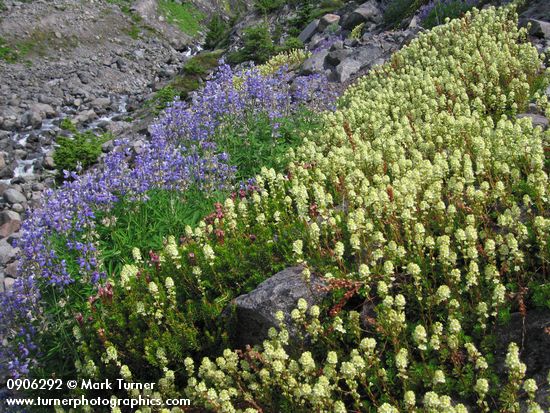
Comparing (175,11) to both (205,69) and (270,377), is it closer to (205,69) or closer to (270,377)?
(205,69)

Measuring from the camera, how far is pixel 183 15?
5209 centimetres

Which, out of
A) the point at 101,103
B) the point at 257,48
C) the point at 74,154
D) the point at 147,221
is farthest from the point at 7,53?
the point at 147,221

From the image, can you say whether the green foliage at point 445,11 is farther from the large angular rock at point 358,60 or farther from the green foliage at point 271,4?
the green foliage at point 271,4

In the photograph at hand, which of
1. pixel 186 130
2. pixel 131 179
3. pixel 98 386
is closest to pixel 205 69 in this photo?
pixel 186 130

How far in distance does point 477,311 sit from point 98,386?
4.26m

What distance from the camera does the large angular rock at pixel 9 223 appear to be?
14.0m

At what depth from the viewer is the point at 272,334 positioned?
187 inches

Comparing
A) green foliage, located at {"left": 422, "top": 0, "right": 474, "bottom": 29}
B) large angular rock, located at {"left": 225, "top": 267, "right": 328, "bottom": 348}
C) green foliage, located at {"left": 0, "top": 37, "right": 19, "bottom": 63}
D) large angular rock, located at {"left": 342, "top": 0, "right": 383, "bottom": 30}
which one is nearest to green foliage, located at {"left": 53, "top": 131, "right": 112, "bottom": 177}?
green foliage, located at {"left": 422, "top": 0, "right": 474, "bottom": 29}

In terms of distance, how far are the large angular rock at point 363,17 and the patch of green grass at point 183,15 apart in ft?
93.0

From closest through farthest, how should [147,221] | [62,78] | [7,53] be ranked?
1. [147,221]
2. [62,78]
3. [7,53]

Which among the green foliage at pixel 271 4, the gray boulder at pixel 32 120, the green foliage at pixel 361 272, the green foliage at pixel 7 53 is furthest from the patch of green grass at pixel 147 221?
the green foliage at pixel 271 4

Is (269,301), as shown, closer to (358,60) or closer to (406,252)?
(406,252)

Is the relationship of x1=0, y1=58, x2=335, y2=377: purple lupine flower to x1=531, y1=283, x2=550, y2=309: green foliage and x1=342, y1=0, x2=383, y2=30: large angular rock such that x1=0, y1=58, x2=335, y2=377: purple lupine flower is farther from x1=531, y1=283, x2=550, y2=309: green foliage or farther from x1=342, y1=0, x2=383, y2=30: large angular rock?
x1=342, y1=0, x2=383, y2=30: large angular rock

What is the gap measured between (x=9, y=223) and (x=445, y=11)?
15.7 meters
